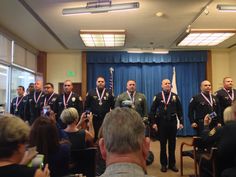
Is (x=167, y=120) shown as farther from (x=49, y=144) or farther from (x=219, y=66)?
(x=219, y=66)

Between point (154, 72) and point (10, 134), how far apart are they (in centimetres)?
793

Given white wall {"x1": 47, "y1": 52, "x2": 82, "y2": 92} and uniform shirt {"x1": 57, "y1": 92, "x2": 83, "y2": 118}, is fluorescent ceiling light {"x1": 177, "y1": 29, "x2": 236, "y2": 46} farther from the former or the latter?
white wall {"x1": 47, "y1": 52, "x2": 82, "y2": 92}

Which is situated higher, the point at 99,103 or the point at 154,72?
the point at 154,72

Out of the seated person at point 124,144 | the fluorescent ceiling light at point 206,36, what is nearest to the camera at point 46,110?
the fluorescent ceiling light at point 206,36

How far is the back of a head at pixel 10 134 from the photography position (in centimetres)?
143

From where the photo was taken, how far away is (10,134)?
1457mm

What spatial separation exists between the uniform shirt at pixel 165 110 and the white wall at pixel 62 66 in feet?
15.0

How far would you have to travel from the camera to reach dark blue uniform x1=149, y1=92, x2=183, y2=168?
188 inches

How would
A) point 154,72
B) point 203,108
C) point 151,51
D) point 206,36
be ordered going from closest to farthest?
point 203,108
point 206,36
point 151,51
point 154,72

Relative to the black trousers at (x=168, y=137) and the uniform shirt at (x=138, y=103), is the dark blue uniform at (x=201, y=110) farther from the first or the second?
the uniform shirt at (x=138, y=103)

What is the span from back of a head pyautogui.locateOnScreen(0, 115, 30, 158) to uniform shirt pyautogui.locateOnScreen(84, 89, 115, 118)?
13.1ft

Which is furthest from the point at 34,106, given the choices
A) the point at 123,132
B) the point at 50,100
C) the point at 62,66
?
the point at 123,132

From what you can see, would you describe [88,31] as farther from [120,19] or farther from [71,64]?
[71,64]

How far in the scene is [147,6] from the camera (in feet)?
15.7
